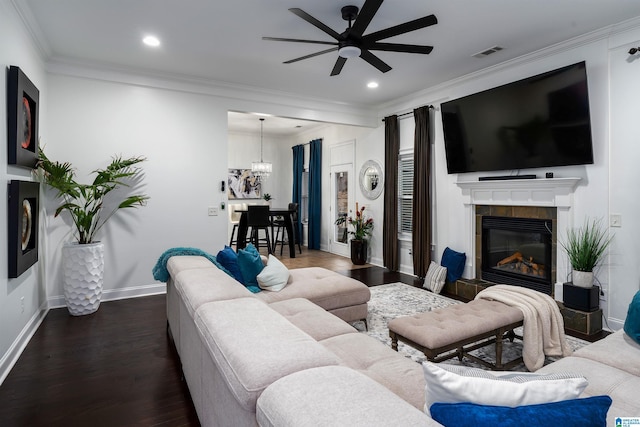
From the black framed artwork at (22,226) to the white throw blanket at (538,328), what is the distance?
12.4 ft

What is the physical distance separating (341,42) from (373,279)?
354cm

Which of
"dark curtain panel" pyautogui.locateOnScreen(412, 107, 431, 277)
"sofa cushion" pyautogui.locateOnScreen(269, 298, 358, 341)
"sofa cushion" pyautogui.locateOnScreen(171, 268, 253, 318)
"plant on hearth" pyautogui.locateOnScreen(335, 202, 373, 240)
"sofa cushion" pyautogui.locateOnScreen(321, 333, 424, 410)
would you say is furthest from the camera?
"plant on hearth" pyautogui.locateOnScreen(335, 202, 373, 240)

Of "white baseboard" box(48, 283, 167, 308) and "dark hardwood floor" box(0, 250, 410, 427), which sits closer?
"dark hardwood floor" box(0, 250, 410, 427)

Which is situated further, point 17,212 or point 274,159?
point 274,159

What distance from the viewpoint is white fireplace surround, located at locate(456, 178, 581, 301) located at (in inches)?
152

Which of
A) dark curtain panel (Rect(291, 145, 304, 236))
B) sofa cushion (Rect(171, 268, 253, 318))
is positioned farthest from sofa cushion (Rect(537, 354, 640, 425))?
dark curtain panel (Rect(291, 145, 304, 236))

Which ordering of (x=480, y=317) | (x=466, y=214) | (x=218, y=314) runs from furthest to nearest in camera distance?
(x=466, y=214) → (x=480, y=317) → (x=218, y=314)

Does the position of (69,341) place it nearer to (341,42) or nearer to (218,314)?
(218,314)

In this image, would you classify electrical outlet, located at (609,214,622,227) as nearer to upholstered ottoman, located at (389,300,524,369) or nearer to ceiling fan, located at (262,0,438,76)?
upholstered ottoman, located at (389,300,524,369)

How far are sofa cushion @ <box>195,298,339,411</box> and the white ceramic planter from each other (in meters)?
2.85

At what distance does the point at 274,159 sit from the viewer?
370 inches

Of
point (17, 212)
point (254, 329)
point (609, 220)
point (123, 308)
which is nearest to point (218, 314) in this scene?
point (254, 329)

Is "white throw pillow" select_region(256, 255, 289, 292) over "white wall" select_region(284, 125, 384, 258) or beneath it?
beneath

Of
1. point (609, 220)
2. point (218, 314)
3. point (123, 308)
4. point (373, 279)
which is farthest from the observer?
point (373, 279)
